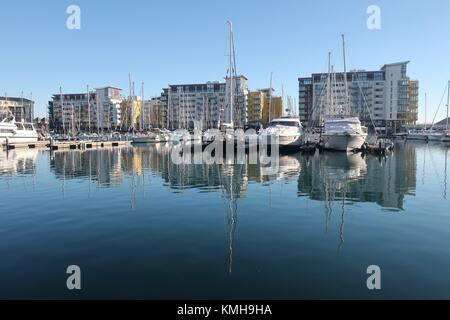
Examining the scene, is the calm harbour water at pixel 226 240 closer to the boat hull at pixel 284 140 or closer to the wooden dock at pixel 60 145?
the boat hull at pixel 284 140

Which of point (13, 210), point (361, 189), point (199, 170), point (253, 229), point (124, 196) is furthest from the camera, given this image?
point (199, 170)

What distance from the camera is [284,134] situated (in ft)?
194

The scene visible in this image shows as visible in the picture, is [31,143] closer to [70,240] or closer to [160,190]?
[160,190]

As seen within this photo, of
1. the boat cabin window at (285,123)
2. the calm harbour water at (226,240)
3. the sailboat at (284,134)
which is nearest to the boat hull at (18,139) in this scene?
the sailboat at (284,134)

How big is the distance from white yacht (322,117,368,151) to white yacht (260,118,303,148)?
5459 millimetres

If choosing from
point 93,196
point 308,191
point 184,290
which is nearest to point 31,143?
point 93,196

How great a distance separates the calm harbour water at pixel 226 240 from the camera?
9.76 metres

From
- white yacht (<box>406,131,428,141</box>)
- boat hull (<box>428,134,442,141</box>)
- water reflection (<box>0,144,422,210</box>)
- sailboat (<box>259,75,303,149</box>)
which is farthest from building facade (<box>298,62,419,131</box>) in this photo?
water reflection (<box>0,144,422,210</box>)

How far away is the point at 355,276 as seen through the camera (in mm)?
10359

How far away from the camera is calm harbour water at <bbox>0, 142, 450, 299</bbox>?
976 cm

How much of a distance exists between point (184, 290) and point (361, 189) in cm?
1970

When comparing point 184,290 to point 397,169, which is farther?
point 397,169

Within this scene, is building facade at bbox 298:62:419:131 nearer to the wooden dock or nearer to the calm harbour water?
the wooden dock

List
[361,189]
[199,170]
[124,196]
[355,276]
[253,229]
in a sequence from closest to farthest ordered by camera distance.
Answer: [355,276] < [253,229] < [124,196] < [361,189] < [199,170]
